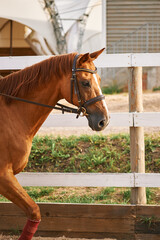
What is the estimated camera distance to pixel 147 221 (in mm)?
4289

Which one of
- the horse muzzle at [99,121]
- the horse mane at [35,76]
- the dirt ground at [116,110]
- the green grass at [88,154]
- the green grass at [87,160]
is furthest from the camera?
the dirt ground at [116,110]

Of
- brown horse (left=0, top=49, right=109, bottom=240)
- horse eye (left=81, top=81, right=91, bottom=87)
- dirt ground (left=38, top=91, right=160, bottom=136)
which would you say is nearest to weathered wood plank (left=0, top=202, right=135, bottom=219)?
brown horse (left=0, top=49, right=109, bottom=240)

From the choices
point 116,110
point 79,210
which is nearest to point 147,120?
point 79,210

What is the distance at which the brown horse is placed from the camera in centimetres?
338

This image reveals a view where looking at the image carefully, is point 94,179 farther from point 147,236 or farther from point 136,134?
point 147,236

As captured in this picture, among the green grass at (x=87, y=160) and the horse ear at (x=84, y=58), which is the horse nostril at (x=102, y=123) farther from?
the green grass at (x=87, y=160)

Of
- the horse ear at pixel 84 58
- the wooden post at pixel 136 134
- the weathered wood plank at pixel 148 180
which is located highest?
the horse ear at pixel 84 58

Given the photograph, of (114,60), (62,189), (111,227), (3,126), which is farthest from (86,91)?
(62,189)

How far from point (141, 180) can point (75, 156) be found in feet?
4.85

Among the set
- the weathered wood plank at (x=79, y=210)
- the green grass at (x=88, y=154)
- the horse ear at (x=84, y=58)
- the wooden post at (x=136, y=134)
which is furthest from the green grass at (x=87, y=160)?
the horse ear at (x=84, y=58)

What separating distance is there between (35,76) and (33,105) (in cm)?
28

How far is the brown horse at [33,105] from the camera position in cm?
338

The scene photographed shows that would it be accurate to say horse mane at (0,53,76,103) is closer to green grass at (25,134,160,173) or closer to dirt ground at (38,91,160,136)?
green grass at (25,134,160,173)

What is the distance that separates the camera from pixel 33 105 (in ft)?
12.0
